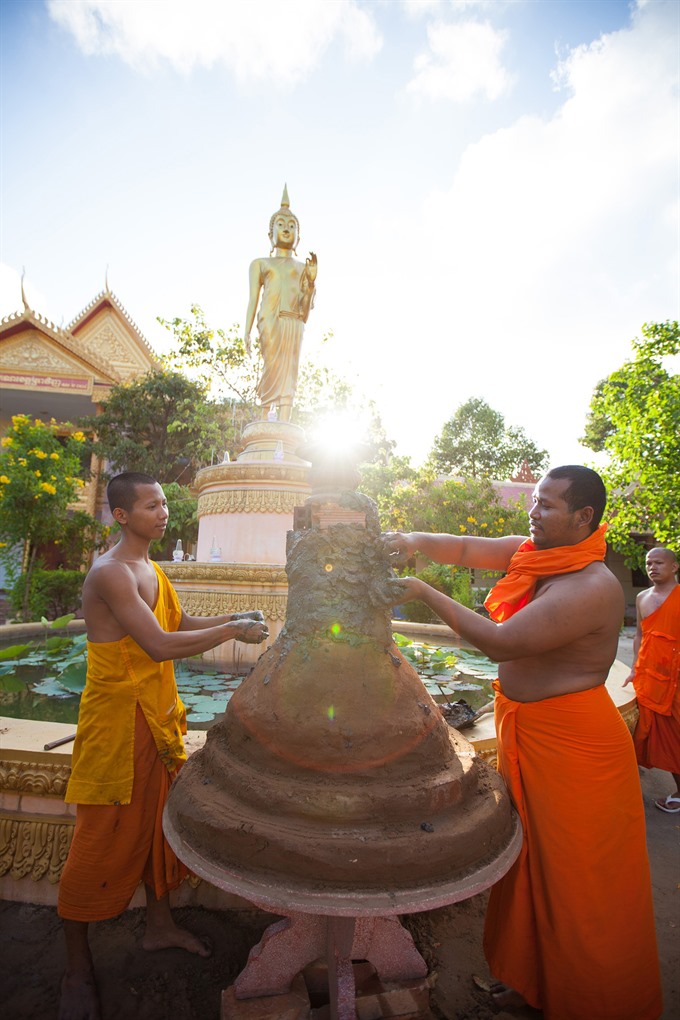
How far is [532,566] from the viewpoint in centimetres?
200

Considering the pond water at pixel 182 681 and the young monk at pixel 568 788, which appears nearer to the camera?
the young monk at pixel 568 788

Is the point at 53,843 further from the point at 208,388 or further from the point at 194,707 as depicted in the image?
the point at 208,388

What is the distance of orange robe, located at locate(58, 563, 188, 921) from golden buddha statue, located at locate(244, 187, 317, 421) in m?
7.38

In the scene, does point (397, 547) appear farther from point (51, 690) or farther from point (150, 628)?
point (51, 690)

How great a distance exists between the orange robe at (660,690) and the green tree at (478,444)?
948 inches

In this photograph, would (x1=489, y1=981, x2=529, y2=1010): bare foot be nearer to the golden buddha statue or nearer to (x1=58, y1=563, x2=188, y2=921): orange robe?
(x1=58, y1=563, x2=188, y2=921): orange robe

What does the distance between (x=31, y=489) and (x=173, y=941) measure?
36.3 ft

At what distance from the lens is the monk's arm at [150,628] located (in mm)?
1925

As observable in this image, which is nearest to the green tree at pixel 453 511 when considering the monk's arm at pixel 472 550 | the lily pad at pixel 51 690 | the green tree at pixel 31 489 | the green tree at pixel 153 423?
the green tree at pixel 153 423

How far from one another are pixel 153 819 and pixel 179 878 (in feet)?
0.96

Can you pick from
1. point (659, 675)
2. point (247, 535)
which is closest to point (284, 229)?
point (247, 535)

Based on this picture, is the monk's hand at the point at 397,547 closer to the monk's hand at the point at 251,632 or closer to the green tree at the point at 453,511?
the monk's hand at the point at 251,632

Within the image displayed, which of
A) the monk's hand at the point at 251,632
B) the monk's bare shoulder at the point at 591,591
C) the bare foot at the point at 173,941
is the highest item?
the monk's bare shoulder at the point at 591,591

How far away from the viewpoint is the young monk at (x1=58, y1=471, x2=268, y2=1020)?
1897 mm
